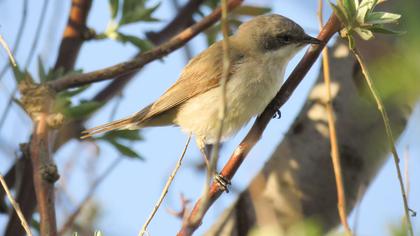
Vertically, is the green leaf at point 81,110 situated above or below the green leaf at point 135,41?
below

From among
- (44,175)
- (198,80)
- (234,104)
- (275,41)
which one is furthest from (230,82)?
(44,175)

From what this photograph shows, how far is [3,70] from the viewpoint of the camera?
314cm

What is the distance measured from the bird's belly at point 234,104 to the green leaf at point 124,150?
0.37 meters

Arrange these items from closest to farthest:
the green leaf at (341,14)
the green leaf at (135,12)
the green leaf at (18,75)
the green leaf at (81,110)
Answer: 1. the green leaf at (341,14)
2. the green leaf at (18,75)
3. the green leaf at (81,110)
4. the green leaf at (135,12)

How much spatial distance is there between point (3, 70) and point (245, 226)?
146cm

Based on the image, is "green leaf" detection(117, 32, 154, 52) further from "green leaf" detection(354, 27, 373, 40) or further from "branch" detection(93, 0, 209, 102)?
"green leaf" detection(354, 27, 373, 40)

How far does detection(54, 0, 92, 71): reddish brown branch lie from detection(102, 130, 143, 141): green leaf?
491 mm

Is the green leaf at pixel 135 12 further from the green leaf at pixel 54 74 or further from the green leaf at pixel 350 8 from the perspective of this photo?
the green leaf at pixel 350 8

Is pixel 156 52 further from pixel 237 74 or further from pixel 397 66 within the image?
pixel 397 66

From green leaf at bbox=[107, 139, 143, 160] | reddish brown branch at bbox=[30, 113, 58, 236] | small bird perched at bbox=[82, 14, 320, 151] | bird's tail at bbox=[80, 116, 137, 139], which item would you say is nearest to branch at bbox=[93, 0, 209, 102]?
small bird perched at bbox=[82, 14, 320, 151]

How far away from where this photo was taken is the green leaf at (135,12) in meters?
3.60

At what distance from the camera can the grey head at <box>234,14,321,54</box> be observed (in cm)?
373

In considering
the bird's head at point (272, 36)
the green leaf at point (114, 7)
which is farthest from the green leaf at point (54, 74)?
the bird's head at point (272, 36)

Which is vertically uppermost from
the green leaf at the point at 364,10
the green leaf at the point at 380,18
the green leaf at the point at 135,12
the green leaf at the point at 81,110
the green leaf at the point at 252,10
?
the green leaf at the point at 364,10
